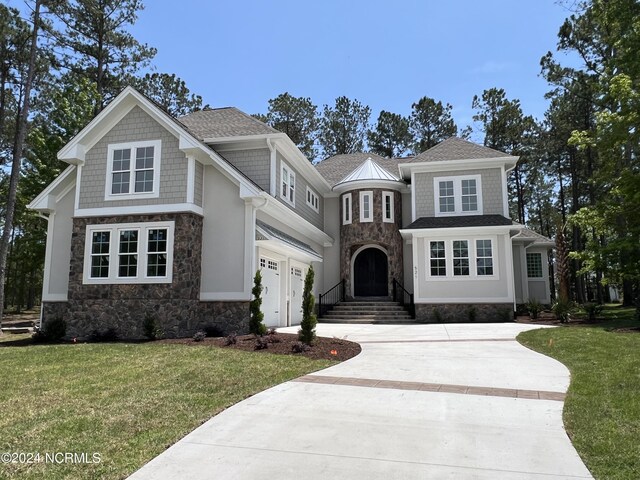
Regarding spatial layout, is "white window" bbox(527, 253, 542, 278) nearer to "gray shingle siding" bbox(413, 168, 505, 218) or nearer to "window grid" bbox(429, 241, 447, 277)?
"gray shingle siding" bbox(413, 168, 505, 218)

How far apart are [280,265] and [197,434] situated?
486 inches

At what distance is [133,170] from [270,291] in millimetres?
5798

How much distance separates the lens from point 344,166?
26.1 m

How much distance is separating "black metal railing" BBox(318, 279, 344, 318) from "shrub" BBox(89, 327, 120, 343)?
9734 millimetres

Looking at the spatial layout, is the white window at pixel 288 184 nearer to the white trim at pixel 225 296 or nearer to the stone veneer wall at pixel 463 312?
the white trim at pixel 225 296

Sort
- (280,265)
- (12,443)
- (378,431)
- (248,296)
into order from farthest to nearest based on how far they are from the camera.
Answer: (280,265) < (248,296) < (378,431) < (12,443)

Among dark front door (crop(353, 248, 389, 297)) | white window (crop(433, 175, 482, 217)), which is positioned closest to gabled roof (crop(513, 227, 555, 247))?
white window (crop(433, 175, 482, 217))

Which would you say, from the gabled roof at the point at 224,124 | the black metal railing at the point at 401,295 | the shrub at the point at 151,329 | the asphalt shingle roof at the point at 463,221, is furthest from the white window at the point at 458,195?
the shrub at the point at 151,329

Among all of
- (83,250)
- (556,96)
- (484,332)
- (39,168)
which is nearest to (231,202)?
(83,250)

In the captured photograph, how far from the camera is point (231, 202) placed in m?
14.3

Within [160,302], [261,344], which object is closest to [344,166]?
[160,302]

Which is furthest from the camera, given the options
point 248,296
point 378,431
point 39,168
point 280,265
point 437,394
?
point 39,168

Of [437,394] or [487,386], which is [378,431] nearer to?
[437,394]

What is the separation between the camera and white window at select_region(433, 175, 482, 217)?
67.5ft
